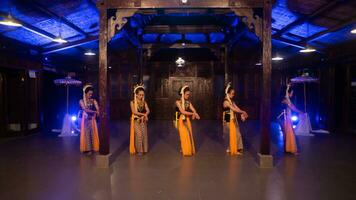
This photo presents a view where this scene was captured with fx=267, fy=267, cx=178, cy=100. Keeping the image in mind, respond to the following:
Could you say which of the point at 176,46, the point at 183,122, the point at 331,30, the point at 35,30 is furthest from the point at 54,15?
the point at 331,30

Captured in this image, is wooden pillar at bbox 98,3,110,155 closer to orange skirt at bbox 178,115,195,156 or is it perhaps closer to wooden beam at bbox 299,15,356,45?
orange skirt at bbox 178,115,195,156

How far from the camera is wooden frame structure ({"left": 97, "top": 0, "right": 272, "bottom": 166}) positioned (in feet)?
17.3

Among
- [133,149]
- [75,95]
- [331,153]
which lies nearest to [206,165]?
[133,149]

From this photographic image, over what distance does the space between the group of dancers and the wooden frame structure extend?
0.95m

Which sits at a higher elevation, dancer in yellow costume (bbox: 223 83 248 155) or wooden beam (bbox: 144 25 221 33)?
wooden beam (bbox: 144 25 221 33)

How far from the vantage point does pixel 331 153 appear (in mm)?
6500

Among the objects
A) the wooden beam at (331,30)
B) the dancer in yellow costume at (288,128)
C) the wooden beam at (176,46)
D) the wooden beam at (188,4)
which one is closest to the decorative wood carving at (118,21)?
the wooden beam at (188,4)

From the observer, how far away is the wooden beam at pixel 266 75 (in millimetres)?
5246

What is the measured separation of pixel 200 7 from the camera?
527cm

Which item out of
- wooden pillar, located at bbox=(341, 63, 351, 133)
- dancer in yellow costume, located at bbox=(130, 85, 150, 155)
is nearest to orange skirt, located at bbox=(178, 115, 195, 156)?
dancer in yellow costume, located at bbox=(130, 85, 150, 155)

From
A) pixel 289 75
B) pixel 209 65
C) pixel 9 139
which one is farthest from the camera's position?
pixel 209 65

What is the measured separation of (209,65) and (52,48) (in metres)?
7.64

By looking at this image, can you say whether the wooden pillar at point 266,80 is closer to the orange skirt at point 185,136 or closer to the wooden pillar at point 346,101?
the orange skirt at point 185,136

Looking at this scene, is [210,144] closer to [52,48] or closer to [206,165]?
[206,165]
